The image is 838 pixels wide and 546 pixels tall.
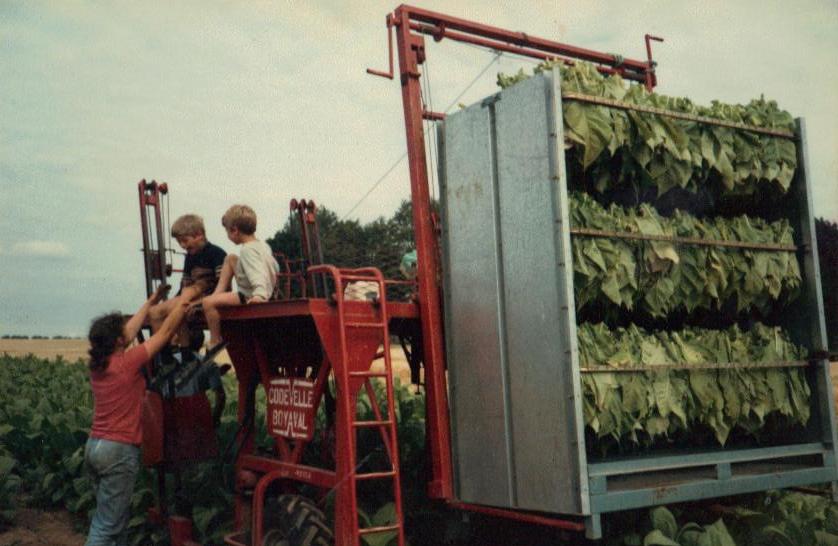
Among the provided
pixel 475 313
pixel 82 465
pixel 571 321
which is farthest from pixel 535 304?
pixel 82 465

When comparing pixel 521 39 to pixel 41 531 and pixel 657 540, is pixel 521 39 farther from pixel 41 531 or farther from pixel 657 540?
pixel 41 531

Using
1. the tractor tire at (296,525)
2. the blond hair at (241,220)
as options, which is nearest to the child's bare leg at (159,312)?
the blond hair at (241,220)

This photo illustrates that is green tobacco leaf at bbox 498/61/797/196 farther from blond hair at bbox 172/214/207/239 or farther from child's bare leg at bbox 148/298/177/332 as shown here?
child's bare leg at bbox 148/298/177/332

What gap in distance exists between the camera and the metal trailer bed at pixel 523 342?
527 cm

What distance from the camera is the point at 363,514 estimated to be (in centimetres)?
653

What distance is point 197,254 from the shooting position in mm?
7914

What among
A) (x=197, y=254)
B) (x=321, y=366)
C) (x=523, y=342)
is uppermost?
(x=197, y=254)

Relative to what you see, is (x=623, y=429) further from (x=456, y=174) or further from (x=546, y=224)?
(x=456, y=174)

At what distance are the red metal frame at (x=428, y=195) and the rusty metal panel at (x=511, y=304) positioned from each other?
0.40ft

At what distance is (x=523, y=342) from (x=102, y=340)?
336cm

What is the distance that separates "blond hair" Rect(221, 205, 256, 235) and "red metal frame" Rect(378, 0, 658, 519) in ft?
Result: 5.04

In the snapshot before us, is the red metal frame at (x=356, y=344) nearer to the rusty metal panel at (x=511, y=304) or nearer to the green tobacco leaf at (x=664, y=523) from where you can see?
the rusty metal panel at (x=511, y=304)

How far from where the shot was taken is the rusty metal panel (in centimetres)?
529

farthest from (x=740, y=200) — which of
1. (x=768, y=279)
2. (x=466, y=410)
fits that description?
(x=466, y=410)
